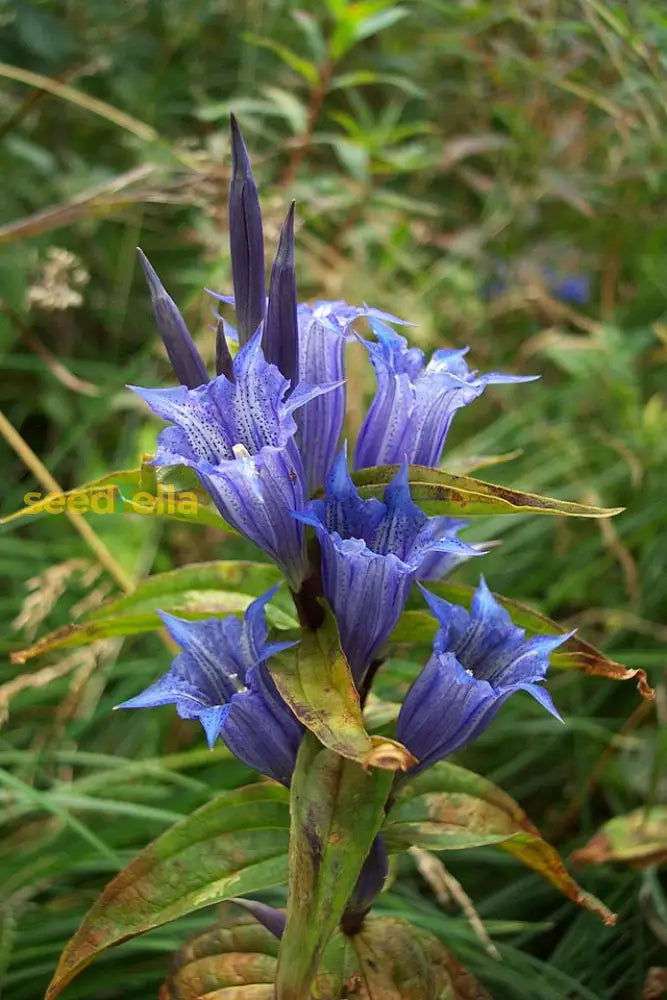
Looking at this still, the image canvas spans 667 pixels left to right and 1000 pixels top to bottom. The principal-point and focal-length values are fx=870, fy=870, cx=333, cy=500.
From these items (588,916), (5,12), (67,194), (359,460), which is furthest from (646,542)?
(5,12)

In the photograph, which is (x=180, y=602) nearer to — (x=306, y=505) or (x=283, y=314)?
(x=306, y=505)

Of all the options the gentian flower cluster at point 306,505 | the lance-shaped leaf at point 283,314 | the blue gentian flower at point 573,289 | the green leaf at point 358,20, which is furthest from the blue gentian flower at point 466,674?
the blue gentian flower at point 573,289

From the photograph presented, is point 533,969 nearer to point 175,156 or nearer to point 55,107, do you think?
point 175,156

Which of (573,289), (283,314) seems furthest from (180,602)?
(573,289)

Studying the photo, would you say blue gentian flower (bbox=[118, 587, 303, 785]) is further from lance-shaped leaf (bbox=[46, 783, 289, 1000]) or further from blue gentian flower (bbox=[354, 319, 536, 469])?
blue gentian flower (bbox=[354, 319, 536, 469])

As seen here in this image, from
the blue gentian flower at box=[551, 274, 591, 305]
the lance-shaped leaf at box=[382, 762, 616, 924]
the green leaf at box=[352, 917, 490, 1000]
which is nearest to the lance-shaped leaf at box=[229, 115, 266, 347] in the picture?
the lance-shaped leaf at box=[382, 762, 616, 924]

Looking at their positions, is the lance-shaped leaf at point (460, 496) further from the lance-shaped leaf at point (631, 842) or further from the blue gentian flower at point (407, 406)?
the lance-shaped leaf at point (631, 842)
